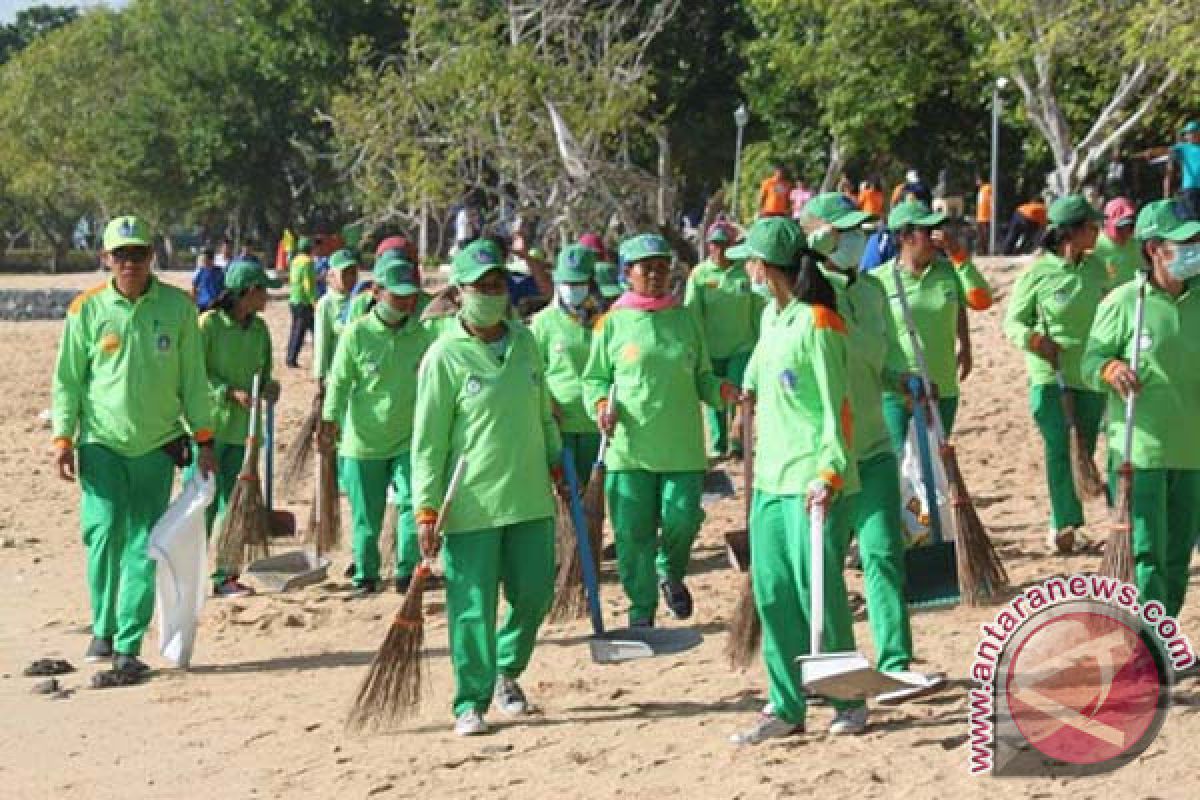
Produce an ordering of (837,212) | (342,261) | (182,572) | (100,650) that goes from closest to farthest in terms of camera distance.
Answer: (837,212), (182,572), (100,650), (342,261)

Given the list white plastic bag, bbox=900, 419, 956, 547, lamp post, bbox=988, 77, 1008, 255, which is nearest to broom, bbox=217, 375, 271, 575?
white plastic bag, bbox=900, 419, 956, 547

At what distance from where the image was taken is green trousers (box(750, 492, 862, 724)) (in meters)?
7.28

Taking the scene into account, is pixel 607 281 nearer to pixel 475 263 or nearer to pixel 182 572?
pixel 182 572

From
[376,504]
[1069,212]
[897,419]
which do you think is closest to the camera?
[897,419]

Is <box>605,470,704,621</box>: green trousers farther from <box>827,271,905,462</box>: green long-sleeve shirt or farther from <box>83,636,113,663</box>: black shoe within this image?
<box>83,636,113,663</box>: black shoe

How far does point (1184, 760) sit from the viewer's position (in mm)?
6812

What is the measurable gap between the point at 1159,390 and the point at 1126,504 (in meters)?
0.47

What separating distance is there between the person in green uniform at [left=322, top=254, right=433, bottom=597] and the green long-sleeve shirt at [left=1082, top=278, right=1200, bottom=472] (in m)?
4.29

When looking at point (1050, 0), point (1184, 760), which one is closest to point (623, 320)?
point (1184, 760)

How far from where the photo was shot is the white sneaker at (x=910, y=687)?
7.27 meters

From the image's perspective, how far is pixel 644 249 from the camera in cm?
996

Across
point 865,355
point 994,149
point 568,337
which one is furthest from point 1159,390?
point 994,149

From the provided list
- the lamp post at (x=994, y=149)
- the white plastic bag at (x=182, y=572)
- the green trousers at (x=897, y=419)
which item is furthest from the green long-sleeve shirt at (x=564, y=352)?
the lamp post at (x=994, y=149)

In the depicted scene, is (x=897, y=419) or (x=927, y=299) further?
(x=927, y=299)
